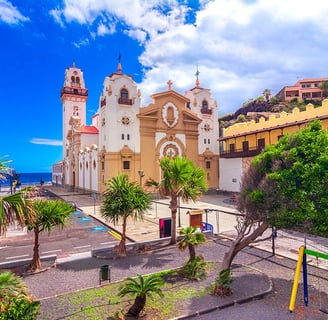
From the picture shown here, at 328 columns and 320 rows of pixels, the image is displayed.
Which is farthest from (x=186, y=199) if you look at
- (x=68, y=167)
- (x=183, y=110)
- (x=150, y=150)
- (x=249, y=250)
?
(x=68, y=167)

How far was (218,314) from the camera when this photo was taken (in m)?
7.56

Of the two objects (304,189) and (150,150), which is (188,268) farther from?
(150,150)

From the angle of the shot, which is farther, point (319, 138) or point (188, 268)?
point (188, 268)

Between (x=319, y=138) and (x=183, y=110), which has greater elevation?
(x=183, y=110)

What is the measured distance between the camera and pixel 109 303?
8047mm

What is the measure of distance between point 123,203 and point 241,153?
28.2 meters

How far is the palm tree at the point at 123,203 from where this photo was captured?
496 inches

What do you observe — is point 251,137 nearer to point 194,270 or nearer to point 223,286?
point 194,270

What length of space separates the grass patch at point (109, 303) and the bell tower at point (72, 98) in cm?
5297

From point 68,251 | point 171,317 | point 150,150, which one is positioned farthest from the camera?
point 150,150

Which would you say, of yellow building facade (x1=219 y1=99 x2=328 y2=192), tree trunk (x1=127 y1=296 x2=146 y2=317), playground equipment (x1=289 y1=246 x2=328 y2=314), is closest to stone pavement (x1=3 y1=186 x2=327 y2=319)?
playground equipment (x1=289 y1=246 x2=328 y2=314)

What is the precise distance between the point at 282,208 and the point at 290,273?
394 cm

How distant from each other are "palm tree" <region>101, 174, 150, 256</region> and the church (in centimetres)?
1772

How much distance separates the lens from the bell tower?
194 ft
